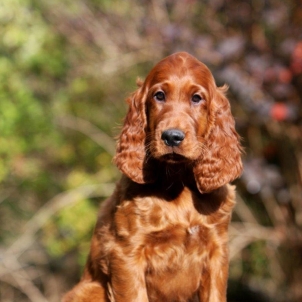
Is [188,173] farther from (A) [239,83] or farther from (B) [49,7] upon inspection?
(B) [49,7]

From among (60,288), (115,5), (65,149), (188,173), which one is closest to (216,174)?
(188,173)

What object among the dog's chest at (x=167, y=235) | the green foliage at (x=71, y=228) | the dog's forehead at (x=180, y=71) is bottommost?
the green foliage at (x=71, y=228)

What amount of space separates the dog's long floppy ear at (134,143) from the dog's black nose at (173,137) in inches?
13.5

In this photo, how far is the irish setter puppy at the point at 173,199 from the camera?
3.83 meters

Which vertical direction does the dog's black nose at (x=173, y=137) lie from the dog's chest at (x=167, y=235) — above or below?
above

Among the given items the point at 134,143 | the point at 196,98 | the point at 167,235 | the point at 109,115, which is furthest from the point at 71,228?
the point at 196,98

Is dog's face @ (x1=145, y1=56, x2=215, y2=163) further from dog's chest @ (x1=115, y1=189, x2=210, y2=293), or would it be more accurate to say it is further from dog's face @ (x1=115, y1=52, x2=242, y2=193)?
dog's chest @ (x1=115, y1=189, x2=210, y2=293)

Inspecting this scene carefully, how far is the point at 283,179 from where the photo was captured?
8.01m

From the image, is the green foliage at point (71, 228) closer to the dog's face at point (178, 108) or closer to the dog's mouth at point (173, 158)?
the dog's face at point (178, 108)

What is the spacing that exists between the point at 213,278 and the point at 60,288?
759 cm

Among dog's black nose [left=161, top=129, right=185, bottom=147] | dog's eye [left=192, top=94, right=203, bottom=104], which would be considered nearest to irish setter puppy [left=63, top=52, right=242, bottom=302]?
dog's eye [left=192, top=94, right=203, bottom=104]

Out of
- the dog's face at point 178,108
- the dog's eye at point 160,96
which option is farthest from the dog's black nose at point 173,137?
the dog's eye at point 160,96

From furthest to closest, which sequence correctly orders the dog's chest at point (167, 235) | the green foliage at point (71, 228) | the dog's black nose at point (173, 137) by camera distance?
1. the green foliage at point (71, 228)
2. the dog's chest at point (167, 235)
3. the dog's black nose at point (173, 137)

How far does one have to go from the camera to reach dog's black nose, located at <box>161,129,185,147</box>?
11.7ft
